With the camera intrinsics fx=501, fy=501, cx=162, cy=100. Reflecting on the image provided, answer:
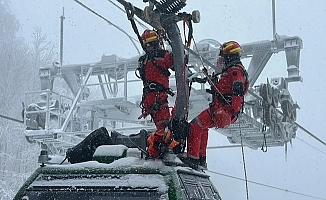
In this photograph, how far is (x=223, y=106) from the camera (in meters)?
5.39

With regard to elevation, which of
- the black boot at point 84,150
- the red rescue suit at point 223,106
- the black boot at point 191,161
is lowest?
the black boot at point 191,161

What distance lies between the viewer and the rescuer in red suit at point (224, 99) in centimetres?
Answer: 486

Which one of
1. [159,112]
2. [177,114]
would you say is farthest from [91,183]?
[159,112]

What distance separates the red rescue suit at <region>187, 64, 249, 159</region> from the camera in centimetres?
488

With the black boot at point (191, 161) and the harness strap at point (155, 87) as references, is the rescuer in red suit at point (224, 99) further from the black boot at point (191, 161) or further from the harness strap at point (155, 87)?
the harness strap at point (155, 87)

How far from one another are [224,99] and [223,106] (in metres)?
0.14

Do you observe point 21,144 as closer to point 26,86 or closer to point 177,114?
point 26,86

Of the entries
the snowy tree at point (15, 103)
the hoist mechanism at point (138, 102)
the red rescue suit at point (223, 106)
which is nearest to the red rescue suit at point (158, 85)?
the red rescue suit at point (223, 106)

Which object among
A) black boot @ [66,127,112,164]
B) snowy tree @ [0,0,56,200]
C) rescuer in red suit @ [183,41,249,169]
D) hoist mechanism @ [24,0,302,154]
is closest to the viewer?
black boot @ [66,127,112,164]

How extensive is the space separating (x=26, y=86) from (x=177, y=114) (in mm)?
33637

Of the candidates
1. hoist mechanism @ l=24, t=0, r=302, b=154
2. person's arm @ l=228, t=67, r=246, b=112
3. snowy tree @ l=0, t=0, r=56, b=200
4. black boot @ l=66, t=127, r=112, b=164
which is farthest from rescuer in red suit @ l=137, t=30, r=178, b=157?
snowy tree @ l=0, t=0, r=56, b=200

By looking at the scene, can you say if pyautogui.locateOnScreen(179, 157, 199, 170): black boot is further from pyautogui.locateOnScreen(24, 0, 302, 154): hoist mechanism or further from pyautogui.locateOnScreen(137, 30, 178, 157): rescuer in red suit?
pyautogui.locateOnScreen(24, 0, 302, 154): hoist mechanism

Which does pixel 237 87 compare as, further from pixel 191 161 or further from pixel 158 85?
pixel 191 161

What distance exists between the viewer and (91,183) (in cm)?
347
